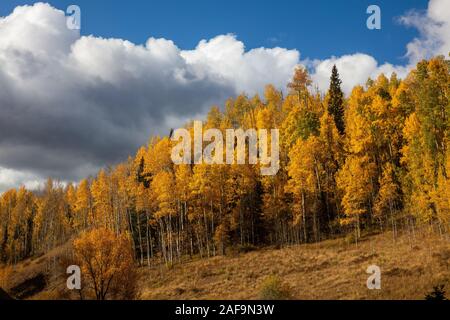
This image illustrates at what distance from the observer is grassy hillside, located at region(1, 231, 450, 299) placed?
30.6 m

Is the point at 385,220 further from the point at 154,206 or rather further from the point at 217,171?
the point at 154,206

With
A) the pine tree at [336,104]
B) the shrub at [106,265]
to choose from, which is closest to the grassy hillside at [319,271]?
the shrub at [106,265]

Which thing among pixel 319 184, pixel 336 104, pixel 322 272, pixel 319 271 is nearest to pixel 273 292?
pixel 322 272

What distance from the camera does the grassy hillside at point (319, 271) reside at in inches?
1206

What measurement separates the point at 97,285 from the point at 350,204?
28.5m

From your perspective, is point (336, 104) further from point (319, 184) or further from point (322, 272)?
point (322, 272)

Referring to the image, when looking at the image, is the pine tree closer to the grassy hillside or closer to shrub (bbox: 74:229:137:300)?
the grassy hillside

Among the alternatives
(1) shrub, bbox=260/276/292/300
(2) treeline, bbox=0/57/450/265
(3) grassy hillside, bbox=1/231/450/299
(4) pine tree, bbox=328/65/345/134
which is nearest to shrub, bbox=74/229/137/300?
(3) grassy hillside, bbox=1/231/450/299

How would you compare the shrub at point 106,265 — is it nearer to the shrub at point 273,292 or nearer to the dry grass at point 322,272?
the dry grass at point 322,272

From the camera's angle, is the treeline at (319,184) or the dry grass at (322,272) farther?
the treeline at (319,184)

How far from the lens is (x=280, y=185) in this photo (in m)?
53.9

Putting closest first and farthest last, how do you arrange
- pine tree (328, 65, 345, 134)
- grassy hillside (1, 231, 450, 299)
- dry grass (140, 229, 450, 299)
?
dry grass (140, 229, 450, 299) < grassy hillside (1, 231, 450, 299) < pine tree (328, 65, 345, 134)
